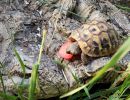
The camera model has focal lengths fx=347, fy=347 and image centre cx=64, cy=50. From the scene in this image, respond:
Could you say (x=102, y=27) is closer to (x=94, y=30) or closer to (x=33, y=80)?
(x=94, y=30)

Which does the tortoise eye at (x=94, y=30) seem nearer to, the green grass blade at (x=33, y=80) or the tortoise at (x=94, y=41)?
the tortoise at (x=94, y=41)

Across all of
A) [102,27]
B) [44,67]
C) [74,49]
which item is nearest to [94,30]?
[102,27]

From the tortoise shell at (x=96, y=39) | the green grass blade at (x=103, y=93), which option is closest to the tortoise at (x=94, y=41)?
the tortoise shell at (x=96, y=39)

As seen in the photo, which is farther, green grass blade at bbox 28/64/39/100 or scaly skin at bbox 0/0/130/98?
scaly skin at bbox 0/0/130/98

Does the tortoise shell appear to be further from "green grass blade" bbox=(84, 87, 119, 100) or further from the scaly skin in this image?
"green grass blade" bbox=(84, 87, 119, 100)

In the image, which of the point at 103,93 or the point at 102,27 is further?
the point at 102,27

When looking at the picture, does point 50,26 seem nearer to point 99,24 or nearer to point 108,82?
point 99,24

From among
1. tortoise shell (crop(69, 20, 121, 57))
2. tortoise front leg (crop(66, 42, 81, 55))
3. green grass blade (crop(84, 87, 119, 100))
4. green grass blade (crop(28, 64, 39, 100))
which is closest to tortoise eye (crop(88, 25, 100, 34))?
tortoise shell (crop(69, 20, 121, 57))

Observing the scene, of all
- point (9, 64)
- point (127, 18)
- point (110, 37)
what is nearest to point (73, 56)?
point (110, 37)

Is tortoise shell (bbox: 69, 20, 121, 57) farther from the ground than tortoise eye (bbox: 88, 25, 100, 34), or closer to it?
closer to it
